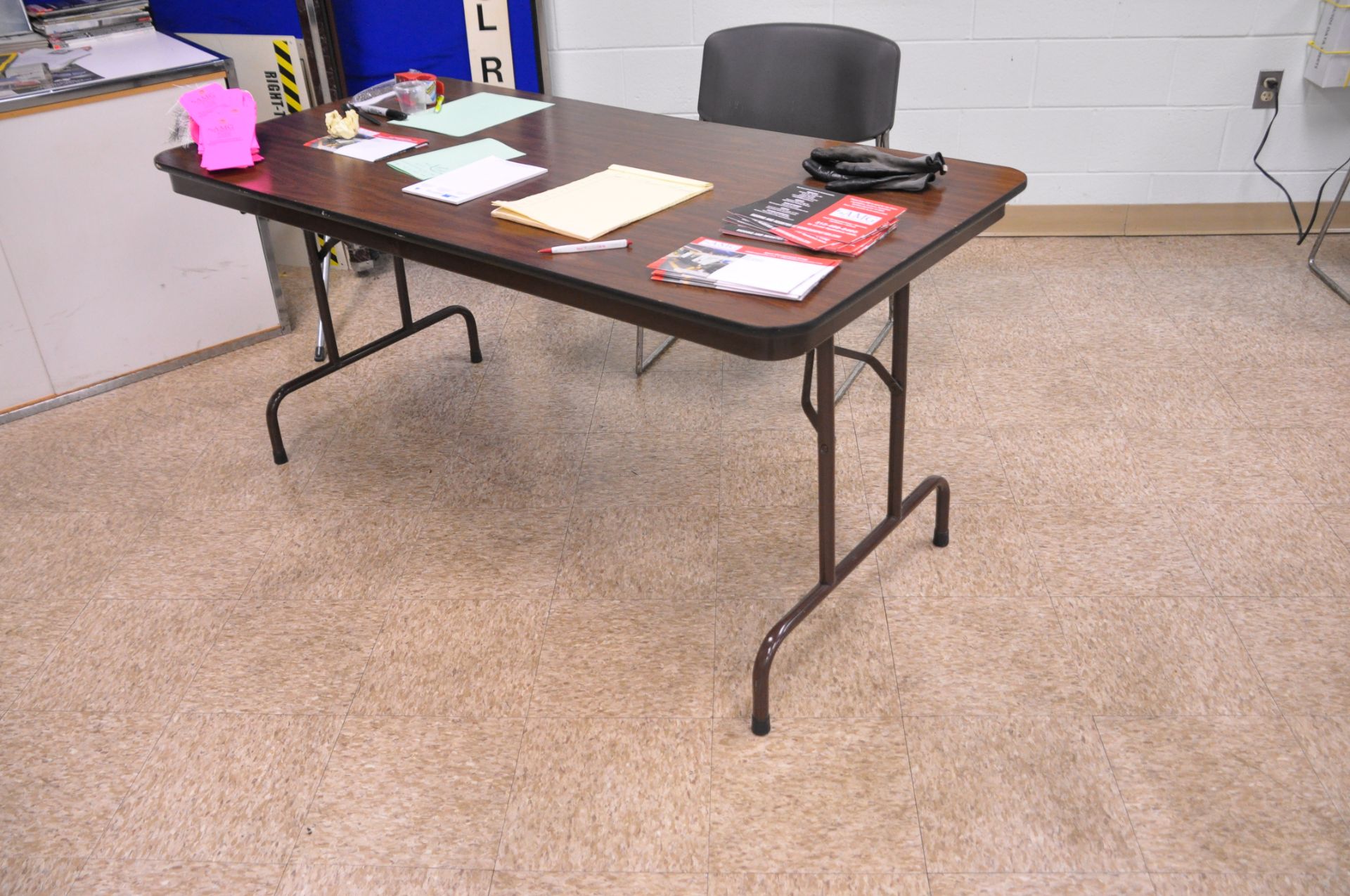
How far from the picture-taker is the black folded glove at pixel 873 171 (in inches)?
74.7

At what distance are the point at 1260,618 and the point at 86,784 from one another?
205 cm

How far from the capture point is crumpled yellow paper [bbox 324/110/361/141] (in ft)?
7.53

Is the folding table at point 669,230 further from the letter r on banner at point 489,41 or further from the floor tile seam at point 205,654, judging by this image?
the letter r on banner at point 489,41

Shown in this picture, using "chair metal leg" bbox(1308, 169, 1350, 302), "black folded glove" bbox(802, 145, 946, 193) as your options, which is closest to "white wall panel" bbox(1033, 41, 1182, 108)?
"chair metal leg" bbox(1308, 169, 1350, 302)

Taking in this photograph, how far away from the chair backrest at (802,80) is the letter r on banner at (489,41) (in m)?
Result: 0.94

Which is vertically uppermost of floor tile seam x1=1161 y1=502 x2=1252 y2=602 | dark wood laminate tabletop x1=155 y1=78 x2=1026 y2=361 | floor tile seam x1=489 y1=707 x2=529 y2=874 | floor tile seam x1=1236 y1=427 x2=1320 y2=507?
dark wood laminate tabletop x1=155 y1=78 x2=1026 y2=361

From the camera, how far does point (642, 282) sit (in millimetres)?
1607

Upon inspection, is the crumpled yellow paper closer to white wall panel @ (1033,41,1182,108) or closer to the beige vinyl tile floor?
the beige vinyl tile floor

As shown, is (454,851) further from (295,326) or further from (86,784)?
(295,326)

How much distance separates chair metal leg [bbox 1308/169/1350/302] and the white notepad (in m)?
2.37

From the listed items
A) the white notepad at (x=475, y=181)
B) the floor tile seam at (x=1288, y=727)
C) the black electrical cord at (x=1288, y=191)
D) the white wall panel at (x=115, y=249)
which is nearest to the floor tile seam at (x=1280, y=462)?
the floor tile seam at (x=1288, y=727)

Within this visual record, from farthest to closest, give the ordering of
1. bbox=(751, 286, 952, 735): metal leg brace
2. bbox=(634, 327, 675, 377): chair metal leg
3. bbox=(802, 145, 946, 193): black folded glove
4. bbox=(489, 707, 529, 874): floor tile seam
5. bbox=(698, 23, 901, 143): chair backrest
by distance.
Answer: bbox=(634, 327, 675, 377): chair metal leg
bbox=(698, 23, 901, 143): chair backrest
bbox=(802, 145, 946, 193): black folded glove
bbox=(751, 286, 952, 735): metal leg brace
bbox=(489, 707, 529, 874): floor tile seam

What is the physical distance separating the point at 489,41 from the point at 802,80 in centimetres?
123

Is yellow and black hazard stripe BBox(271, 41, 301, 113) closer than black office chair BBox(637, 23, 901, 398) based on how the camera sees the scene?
No
